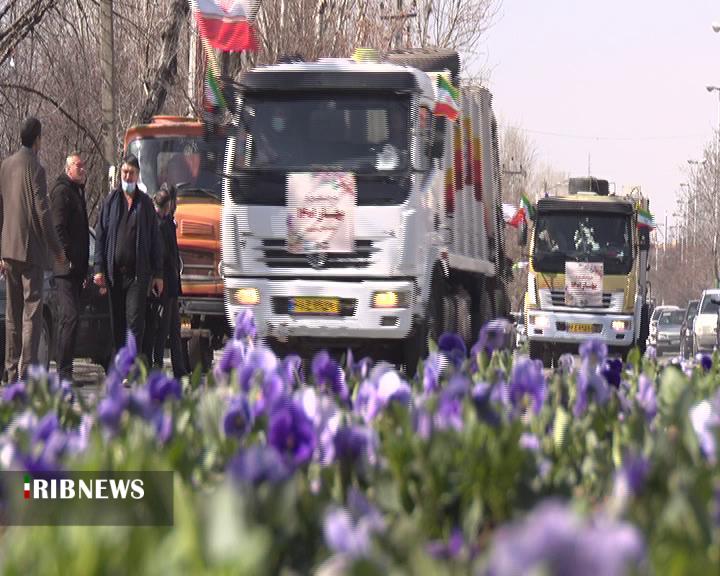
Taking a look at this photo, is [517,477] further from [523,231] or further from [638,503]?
[523,231]

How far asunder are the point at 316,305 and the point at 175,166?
468cm

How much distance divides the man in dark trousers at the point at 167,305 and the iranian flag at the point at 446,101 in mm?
2716

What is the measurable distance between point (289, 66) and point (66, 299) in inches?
155

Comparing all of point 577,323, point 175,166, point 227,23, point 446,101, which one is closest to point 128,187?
point 446,101

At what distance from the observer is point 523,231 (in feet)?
98.7

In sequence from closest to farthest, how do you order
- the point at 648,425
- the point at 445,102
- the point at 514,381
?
the point at 648,425
the point at 514,381
the point at 445,102

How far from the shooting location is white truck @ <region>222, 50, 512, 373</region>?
16141 mm

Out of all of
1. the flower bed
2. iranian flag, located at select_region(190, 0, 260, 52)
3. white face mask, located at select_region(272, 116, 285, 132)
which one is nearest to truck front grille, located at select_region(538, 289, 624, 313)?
iranian flag, located at select_region(190, 0, 260, 52)

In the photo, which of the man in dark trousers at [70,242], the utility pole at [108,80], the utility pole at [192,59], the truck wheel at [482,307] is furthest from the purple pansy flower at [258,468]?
the utility pole at [192,59]

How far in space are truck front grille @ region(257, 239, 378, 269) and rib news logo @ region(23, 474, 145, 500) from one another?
12887mm

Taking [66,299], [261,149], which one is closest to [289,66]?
[261,149]

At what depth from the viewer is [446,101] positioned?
17.4 metres

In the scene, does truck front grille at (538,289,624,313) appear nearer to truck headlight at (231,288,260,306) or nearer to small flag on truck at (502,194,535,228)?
small flag on truck at (502,194,535,228)

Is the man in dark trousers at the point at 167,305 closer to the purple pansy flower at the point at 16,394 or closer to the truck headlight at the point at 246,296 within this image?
the truck headlight at the point at 246,296
